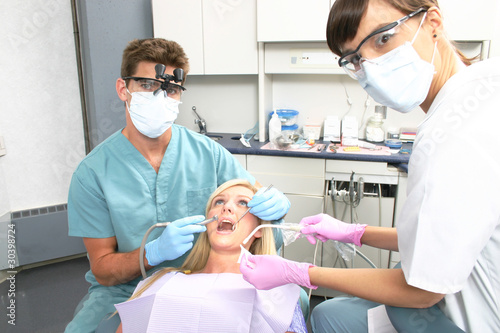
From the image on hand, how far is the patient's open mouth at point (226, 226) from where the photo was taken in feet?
4.57

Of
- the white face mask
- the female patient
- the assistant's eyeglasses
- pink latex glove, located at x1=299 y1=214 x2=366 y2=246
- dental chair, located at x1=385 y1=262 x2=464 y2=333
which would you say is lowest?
the female patient

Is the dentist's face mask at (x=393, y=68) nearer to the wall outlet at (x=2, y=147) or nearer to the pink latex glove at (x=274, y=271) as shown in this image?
the pink latex glove at (x=274, y=271)

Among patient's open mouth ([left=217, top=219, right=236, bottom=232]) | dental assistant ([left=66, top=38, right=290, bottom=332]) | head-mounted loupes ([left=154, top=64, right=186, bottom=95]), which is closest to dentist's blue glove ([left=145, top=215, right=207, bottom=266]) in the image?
dental assistant ([left=66, top=38, right=290, bottom=332])

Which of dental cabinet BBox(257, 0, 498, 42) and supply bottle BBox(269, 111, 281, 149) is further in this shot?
supply bottle BBox(269, 111, 281, 149)

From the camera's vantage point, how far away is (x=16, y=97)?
8.71 ft

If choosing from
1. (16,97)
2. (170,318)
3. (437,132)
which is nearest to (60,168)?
(16,97)

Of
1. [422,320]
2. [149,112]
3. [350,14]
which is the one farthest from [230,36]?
[422,320]

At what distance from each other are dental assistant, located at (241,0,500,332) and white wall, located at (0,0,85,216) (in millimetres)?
2330

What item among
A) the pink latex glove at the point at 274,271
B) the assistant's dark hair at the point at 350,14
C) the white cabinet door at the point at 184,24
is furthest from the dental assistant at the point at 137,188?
the white cabinet door at the point at 184,24

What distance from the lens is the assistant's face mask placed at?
3.18 ft

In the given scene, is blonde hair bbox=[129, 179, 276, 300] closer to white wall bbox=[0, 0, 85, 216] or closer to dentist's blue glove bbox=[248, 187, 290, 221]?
dentist's blue glove bbox=[248, 187, 290, 221]

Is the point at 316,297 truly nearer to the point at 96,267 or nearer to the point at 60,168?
the point at 96,267

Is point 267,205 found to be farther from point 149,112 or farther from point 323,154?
point 323,154

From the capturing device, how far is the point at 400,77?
997 millimetres
